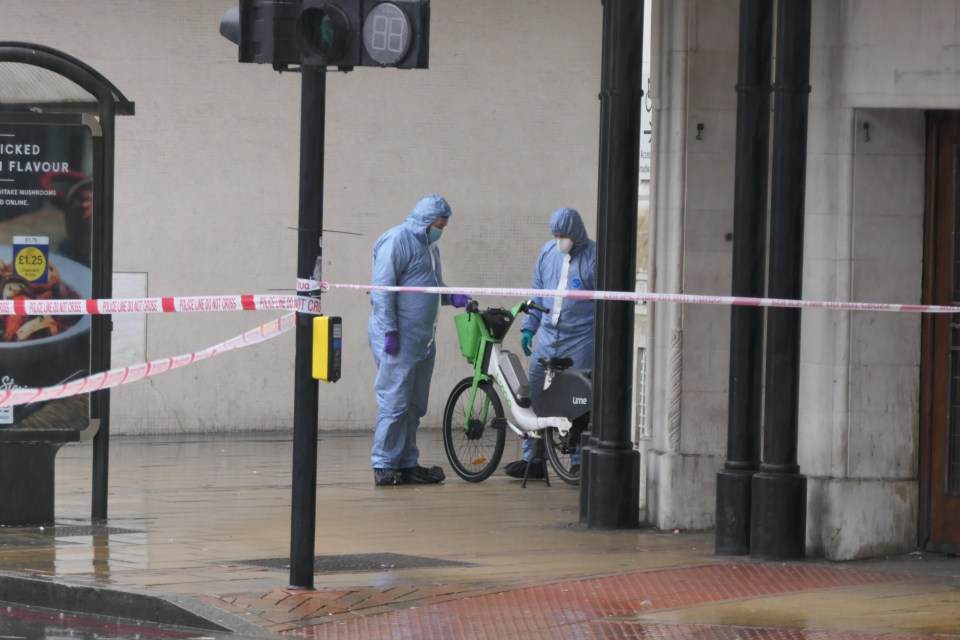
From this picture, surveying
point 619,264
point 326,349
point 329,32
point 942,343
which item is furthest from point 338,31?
point 942,343

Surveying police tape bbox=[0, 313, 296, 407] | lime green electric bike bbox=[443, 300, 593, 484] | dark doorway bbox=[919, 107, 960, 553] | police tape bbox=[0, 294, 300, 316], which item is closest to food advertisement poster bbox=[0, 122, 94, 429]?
police tape bbox=[0, 294, 300, 316]

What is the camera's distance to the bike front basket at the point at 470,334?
14.0 meters

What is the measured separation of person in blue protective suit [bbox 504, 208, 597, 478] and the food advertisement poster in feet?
13.1

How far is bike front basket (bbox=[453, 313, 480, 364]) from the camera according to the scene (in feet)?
45.9

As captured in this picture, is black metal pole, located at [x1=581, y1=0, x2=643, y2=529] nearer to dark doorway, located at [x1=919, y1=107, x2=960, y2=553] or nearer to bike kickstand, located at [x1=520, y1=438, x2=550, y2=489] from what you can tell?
dark doorway, located at [x1=919, y1=107, x2=960, y2=553]

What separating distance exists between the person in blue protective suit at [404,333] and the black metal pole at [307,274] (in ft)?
17.3

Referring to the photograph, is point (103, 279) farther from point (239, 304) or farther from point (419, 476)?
point (419, 476)

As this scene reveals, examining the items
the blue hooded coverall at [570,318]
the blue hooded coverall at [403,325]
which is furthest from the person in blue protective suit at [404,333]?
the blue hooded coverall at [570,318]

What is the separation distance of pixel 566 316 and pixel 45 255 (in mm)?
4449

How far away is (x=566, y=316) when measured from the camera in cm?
1395

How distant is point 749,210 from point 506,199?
7.73m

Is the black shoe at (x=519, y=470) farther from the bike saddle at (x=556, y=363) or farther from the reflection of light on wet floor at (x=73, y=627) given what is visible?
the reflection of light on wet floor at (x=73, y=627)

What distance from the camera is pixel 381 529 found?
36.0ft

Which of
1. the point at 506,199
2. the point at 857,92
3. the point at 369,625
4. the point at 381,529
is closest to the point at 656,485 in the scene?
the point at 381,529
